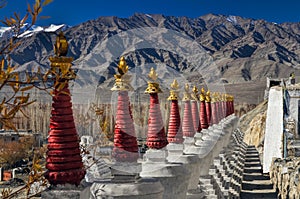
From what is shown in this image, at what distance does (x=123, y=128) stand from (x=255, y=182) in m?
18.9

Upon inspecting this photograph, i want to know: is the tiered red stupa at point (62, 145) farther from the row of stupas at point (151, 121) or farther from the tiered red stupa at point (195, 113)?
the tiered red stupa at point (195, 113)

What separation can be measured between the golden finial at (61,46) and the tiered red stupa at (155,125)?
3.59m

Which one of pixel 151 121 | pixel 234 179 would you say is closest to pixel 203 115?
pixel 234 179

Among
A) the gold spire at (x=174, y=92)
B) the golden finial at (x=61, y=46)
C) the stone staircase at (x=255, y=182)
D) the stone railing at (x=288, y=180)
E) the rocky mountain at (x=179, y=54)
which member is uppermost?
the rocky mountain at (x=179, y=54)

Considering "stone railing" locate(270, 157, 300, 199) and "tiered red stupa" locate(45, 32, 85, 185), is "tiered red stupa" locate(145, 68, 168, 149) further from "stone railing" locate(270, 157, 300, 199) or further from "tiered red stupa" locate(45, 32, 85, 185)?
"stone railing" locate(270, 157, 300, 199)

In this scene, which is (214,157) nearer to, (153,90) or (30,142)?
(153,90)

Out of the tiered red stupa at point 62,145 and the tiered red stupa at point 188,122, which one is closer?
the tiered red stupa at point 62,145

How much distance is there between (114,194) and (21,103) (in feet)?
13.6

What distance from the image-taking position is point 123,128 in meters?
7.33

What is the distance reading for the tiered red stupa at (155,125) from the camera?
30.0 ft

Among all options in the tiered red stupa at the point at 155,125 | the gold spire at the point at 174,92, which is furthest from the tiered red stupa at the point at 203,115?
the tiered red stupa at the point at 155,125

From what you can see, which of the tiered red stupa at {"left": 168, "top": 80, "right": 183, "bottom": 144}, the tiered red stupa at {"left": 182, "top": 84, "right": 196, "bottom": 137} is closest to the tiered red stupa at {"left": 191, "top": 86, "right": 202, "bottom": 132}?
the tiered red stupa at {"left": 182, "top": 84, "right": 196, "bottom": 137}

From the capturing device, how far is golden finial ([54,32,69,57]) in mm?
5953

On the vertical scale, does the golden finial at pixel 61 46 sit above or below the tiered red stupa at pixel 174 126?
above
